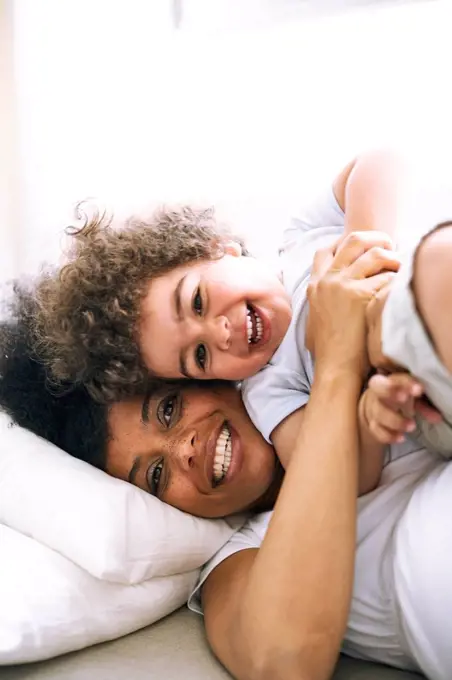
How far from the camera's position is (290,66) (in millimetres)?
1778

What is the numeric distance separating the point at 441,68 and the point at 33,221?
3.95 ft

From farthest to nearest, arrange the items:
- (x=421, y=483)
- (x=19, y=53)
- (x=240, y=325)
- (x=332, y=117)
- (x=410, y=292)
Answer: (x=19, y=53), (x=332, y=117), (x=240, y=325), (x=421, y=483), (x=410, y=292)

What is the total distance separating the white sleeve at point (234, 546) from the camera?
124 cm

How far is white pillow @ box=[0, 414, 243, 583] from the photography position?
1.15 meters

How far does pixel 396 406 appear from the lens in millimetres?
874

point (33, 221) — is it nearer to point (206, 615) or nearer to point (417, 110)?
point (417, 110)

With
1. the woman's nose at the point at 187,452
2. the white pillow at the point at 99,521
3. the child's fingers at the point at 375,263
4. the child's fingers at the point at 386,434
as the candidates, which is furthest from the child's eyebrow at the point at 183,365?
the child's fingers at the point at 386,434

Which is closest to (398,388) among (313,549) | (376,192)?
(313,549)

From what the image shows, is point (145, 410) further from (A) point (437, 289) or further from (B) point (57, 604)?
(A) point (437, 289)

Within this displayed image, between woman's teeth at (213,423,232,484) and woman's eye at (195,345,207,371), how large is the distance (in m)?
0.12

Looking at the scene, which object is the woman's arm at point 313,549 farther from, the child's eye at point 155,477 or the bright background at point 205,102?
the bright background at point 205,102

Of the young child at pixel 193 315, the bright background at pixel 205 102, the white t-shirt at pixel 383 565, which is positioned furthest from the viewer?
the bright background at pixel 205 102

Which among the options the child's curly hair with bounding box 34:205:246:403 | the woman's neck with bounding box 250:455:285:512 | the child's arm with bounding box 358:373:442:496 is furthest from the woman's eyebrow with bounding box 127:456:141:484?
the child's arm with bounding box 358:373:442:496

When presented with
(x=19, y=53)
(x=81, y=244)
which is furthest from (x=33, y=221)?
(x=81, y=244)
